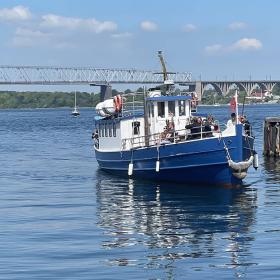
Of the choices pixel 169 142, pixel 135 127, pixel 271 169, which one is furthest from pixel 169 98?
pixel 271 169

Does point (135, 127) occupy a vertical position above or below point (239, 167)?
above

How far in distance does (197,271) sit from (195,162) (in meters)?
17.9

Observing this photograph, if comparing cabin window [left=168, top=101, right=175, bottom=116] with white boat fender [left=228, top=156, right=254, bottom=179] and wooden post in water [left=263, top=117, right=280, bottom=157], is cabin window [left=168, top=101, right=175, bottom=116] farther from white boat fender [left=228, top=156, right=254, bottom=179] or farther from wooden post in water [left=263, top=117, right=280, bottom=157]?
wooden post in water [left=263, top=117, right=280, bottom=157]

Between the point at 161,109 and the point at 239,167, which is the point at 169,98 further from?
the point at 239,167

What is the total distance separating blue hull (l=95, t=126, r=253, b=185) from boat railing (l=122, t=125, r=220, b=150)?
19.6 inches

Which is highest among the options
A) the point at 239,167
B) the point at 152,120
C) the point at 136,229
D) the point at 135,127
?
the point at 152,120

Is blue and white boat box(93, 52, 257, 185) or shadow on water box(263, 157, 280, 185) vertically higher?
blue and white boat box(93, 52, 257, 185)

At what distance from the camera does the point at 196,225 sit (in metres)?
28.6

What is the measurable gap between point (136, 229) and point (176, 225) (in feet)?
4.78

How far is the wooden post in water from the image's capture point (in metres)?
57.9

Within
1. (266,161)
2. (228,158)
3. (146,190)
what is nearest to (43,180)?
(146,190)

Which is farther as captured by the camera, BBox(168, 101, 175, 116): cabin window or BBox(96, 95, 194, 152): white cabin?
BBox(168, 101, 175, 116): cabin window

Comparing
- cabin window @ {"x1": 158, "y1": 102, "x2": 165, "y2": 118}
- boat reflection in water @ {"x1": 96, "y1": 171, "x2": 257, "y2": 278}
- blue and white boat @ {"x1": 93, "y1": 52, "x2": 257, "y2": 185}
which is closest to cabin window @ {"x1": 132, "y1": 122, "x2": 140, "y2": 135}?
blue and white boat @ {"x1": 93, "y1": 52, "x2": 257, "y2": 185}

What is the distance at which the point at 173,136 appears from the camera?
41031mm
